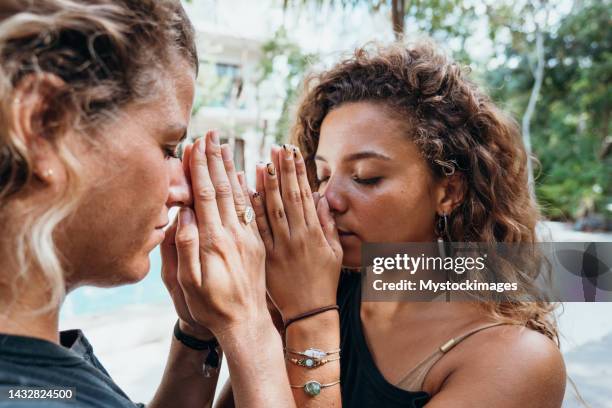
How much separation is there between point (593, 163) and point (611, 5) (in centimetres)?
454

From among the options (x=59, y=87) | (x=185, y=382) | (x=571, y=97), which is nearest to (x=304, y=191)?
(x=185, y=382)

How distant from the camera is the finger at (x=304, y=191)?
1.49 meters

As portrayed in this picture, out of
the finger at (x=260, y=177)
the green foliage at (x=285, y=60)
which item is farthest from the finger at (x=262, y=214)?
the green foliage at (x=285, y=60)

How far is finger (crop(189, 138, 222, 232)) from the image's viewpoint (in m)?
1.26

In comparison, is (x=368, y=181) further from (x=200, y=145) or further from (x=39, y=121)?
(x=39, y=121)

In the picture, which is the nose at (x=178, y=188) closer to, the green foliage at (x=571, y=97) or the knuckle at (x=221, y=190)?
the knuckle at (x=221, y=190)

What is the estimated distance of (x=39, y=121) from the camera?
862 mm

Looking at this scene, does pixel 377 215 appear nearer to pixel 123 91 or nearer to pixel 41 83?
pixel 123 91

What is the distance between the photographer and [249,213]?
4.57 feet

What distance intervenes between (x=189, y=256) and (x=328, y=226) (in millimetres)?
518

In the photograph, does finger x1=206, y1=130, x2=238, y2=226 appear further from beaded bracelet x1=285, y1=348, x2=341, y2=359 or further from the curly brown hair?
the curly brown hair

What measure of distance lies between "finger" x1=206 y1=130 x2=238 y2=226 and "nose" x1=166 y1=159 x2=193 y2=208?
0.07 metres

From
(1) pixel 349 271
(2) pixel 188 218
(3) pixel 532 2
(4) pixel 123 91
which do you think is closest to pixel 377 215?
(1) pixel 349 271

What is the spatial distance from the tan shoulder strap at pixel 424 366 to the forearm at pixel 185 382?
57 cm
